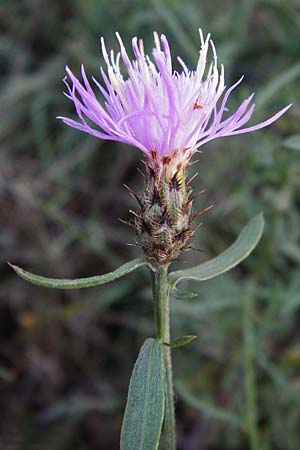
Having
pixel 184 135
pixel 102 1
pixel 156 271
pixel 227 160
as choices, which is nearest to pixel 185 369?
pixel 227 160

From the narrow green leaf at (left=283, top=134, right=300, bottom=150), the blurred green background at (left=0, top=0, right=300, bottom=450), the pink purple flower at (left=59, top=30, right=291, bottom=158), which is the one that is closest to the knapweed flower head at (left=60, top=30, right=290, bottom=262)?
the pink purple flower at (left=59, top=30, right=291, bottom=158)

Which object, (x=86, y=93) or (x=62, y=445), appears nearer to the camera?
(x=86, y=93)

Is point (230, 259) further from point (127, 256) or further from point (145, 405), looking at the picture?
point (127, 256)

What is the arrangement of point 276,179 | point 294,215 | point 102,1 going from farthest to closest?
point 102,1 < point 294,215 < point 276,179

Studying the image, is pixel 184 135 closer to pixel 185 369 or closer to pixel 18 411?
pixel 185 369

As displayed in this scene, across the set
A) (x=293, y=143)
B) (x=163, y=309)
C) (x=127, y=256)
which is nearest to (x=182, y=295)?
(x=163, y=309)

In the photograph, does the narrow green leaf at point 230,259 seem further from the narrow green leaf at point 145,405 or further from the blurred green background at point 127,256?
the blurred green background at point 127,256
